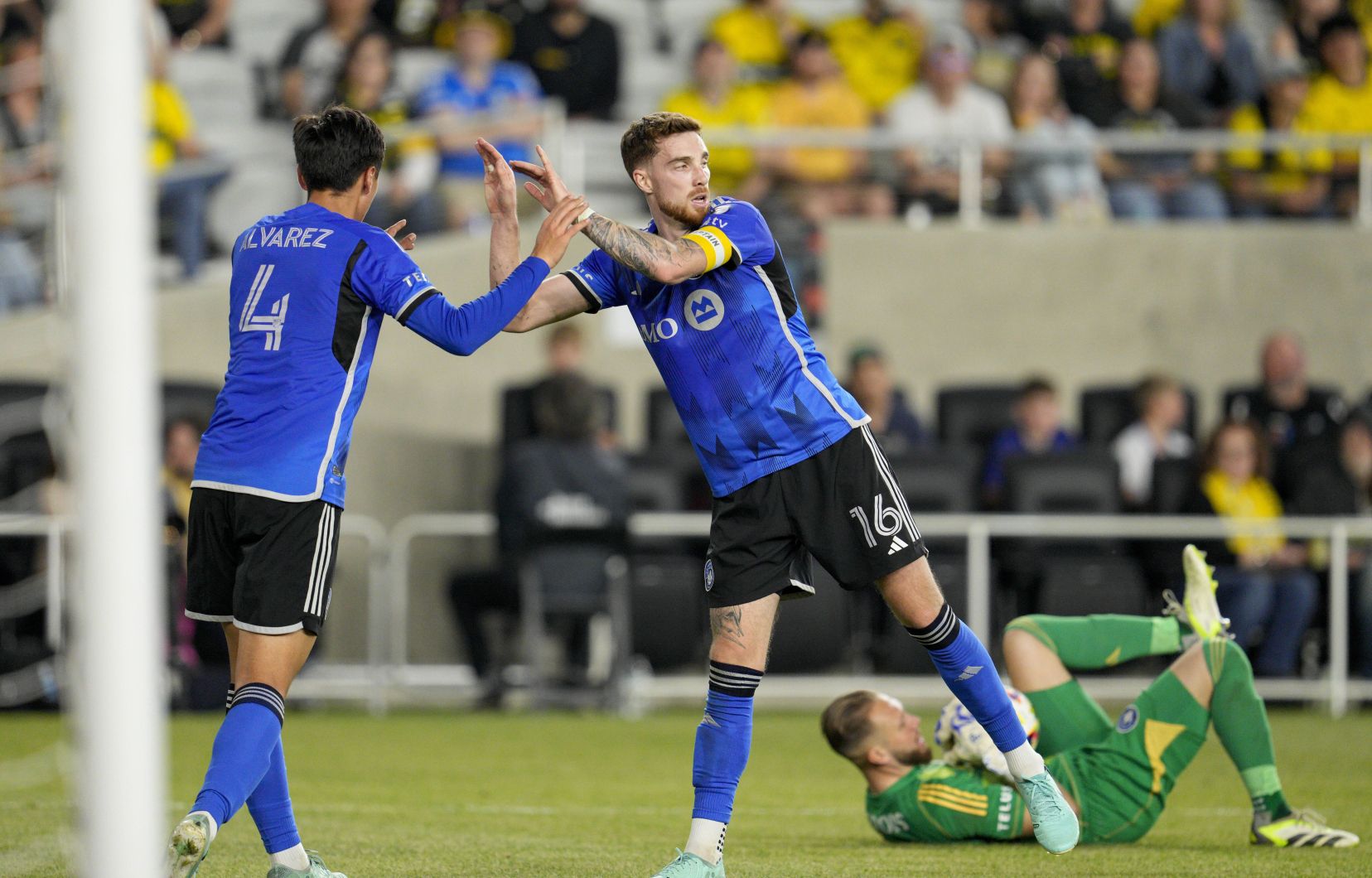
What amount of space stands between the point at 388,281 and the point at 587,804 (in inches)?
122

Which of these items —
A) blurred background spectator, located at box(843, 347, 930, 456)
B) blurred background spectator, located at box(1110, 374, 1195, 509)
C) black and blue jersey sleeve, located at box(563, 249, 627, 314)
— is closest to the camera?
black and blue jersey sleeve, located at box(563, 249, 627, 314)

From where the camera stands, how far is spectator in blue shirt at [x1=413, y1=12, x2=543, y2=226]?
13344 mm

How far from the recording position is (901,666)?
11.7 m

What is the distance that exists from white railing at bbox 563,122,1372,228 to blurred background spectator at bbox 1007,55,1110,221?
128mm

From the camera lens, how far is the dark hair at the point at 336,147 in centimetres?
479

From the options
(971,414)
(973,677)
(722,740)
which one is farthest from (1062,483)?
(722,740)

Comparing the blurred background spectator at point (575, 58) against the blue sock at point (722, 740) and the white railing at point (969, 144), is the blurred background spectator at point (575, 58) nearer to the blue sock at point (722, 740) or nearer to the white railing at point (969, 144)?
the white railing at point (969, 144)

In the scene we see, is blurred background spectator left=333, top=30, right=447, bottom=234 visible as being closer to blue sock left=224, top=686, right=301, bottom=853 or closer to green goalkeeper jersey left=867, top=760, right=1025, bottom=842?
green goalkeeper jersey left=867, top=760, right=1025, bottom=842

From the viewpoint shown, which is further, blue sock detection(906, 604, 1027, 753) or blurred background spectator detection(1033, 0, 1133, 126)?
blurred background spectator detection(1033, 0, 1133, 126)

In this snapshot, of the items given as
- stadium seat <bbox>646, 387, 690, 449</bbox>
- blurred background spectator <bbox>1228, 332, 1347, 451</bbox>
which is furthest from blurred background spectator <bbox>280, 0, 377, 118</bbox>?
blurred background spectator <bbox>1228, 332, 1347, 451</bbox>

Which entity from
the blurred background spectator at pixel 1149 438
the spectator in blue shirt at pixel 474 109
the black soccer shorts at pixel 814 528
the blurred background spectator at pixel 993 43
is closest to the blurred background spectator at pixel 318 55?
the spectator in blue shirt at pixel 474 109

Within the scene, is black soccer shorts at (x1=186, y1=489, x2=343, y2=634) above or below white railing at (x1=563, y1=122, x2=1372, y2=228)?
below

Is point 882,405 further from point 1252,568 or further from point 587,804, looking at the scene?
point 587,804

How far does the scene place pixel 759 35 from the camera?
15.5 metres
